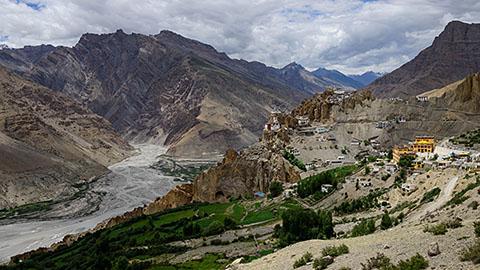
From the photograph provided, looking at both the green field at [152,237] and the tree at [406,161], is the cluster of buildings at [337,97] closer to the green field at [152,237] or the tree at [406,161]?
the green field at [152,237]

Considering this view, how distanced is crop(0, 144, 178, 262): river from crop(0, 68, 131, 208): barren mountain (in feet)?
28.1

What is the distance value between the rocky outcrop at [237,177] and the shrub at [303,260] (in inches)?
2057

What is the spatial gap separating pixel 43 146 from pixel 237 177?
9280 cm

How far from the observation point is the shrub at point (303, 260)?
17741 millimetres

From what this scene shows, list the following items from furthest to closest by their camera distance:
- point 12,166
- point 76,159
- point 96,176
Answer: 1. point 76,159
2. point 96,176
3. point 12,166

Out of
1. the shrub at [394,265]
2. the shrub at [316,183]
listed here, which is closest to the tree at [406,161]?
the shrub at [316,183]

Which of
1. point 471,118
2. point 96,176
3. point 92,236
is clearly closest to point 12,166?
point 96,176

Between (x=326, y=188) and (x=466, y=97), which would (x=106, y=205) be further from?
(x=466, y=97)

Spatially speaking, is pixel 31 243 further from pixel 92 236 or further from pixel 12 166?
pixel 12 166

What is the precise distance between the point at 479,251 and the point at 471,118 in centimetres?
8325

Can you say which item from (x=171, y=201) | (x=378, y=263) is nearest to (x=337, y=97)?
(x=171, y=201)

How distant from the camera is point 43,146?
149000 mm

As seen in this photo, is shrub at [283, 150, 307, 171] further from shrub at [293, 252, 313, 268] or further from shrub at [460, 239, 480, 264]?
shrub at [460, 239, 480, 264]

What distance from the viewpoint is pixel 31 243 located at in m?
77.2
